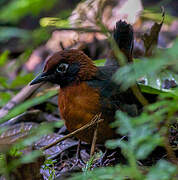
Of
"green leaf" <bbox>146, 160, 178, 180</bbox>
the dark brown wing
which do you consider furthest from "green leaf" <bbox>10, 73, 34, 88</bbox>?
"green leaf" <bbox>146, 160, 178, 180</bbox>

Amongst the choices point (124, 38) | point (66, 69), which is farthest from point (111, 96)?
point (124, 38)

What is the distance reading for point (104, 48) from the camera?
253 inches

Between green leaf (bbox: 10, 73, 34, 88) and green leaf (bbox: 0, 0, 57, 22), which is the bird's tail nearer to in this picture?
green leaf (bbox: 0, 0, 57, 22)

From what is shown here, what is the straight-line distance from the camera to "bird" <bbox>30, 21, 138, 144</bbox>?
3.36 metres

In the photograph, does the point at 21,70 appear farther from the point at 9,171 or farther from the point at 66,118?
the point at 9,171

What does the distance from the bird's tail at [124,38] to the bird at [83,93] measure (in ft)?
1.72

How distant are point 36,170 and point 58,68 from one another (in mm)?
1527

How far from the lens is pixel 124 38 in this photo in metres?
4.30

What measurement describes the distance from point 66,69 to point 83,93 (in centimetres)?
33

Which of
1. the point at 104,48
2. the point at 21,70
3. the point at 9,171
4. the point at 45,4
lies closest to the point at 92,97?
the point at 45,4

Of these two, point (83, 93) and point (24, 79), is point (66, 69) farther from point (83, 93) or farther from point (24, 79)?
point (24, 79)

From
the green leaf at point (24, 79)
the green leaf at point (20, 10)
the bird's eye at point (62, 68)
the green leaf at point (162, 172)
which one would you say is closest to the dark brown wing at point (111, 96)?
the bird's eye at point (62, 68)

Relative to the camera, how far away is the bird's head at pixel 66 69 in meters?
3.59

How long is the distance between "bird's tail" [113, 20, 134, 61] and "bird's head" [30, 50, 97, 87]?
72cm
